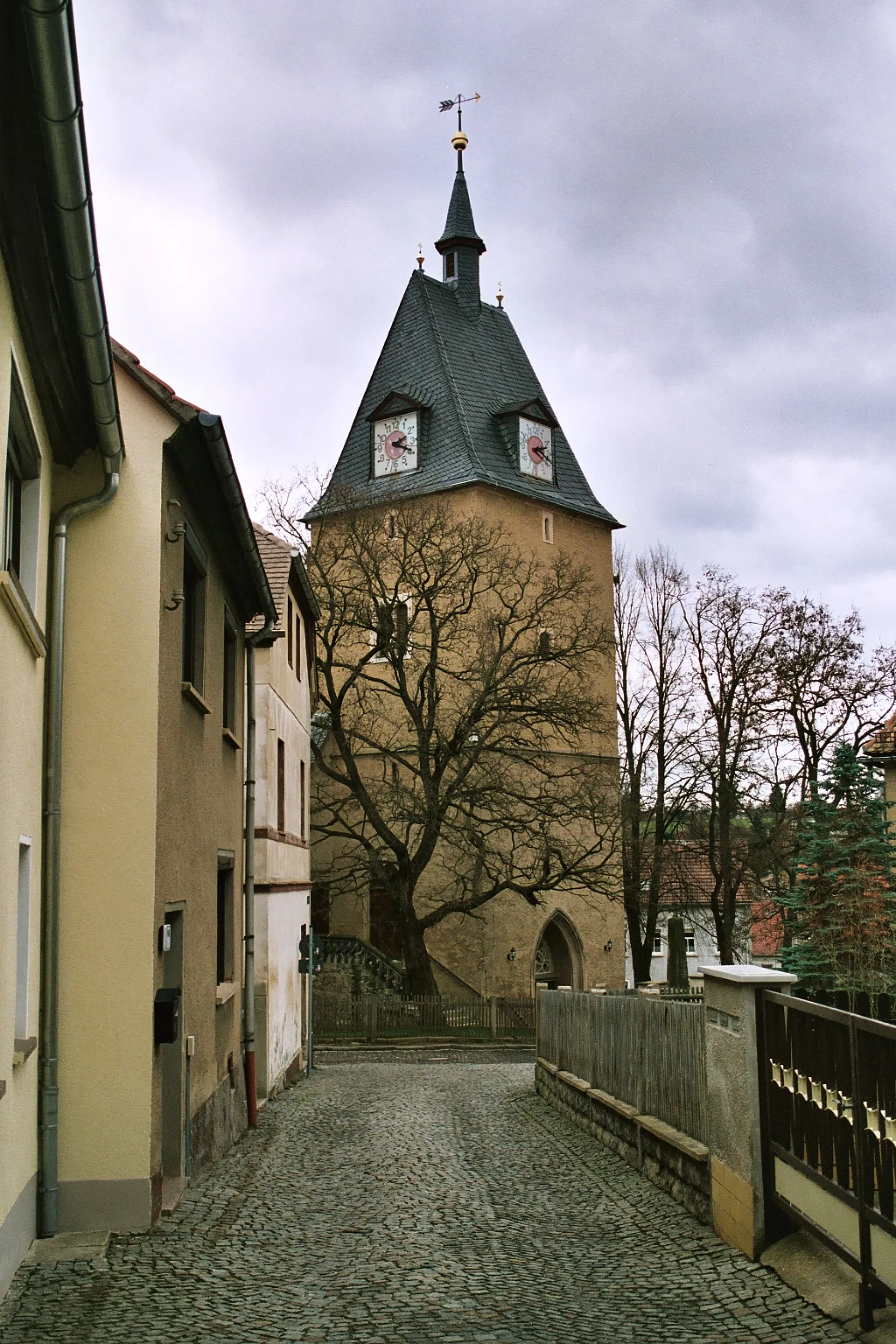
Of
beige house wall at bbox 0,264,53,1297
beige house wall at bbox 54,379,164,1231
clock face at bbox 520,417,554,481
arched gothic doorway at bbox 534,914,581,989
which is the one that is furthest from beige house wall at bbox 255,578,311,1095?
clock face at bbox 520,417,554,481

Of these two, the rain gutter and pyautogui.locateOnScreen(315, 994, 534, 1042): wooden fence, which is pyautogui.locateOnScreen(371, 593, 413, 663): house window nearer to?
pyautogui.locateOnScreen(315, 994, 534, 1042): wooden fence

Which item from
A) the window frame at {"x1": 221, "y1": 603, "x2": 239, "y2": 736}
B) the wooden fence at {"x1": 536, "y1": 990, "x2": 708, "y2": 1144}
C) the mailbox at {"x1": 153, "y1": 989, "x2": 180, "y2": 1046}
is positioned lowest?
the wooden fence at {"x1": 536, "y1": 990, "x2": 708, "y2": 1144}

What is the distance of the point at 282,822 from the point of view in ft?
68.7

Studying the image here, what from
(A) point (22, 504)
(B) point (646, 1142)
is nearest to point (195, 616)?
(A) point (22, 504)

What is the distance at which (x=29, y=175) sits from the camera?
246 inches

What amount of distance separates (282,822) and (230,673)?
6.03m

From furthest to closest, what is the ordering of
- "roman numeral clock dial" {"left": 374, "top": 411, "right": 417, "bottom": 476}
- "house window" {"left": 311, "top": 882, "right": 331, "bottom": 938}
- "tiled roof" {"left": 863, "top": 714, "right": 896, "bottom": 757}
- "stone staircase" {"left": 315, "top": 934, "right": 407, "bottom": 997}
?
"roman numeral clock dial" {"left": 374, "top": 411, "right": 417, "bottom": 476} < "house window" {"left": 311, "top": 882, "right": 331, "bottom": 938} < "stone staircase" {"left": 315, "top": 934, "right": 407, "bottom": 997} < "tiled roof" {"left": 863, "top": 714, "right": 896, "bottom": 757}

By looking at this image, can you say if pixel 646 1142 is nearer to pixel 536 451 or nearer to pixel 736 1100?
pixel 736 1100

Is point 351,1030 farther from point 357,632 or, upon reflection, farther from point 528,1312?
point 528,1312

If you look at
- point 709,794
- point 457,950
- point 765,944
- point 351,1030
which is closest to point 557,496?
point 709,794

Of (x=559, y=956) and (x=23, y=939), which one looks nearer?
(x=23, y=939)

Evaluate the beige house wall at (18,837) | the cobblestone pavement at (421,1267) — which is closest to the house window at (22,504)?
the beige house wall at (18,837)

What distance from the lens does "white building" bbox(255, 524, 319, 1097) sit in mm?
18969

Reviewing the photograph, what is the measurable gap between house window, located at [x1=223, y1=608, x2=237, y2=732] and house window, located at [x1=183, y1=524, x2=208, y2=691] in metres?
1.94
